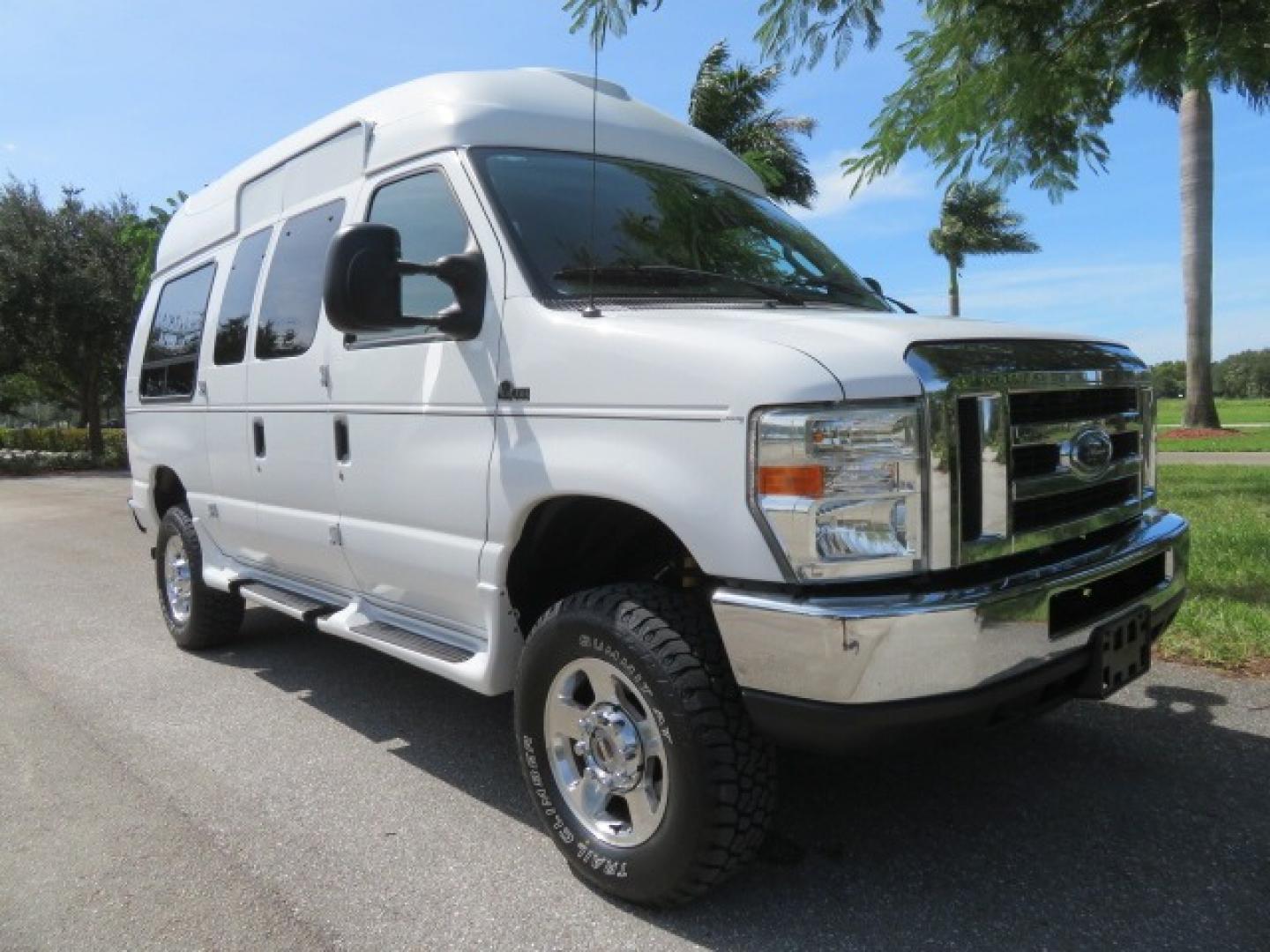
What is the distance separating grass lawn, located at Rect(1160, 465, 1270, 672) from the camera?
4473 mm

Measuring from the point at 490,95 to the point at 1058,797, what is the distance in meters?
3.15

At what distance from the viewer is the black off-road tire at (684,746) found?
2402 millimetres

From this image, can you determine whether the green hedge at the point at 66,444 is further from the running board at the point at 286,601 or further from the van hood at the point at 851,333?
the van hood at the point at 851,333

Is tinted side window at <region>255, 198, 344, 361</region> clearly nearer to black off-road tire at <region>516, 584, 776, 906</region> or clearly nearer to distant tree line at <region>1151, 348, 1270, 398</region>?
black off-road tire at <region>516, 584, 776, 906</region>

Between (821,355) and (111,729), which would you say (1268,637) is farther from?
(111,729)

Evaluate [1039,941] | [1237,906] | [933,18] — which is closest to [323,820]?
[1039,941]

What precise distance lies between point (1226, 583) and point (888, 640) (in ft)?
14.3

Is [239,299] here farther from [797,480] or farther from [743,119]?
[743,119]

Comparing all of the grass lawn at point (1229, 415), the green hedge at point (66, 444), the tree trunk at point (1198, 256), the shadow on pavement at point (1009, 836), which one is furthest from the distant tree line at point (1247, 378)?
the shadow on pavement at point (1009, 836)

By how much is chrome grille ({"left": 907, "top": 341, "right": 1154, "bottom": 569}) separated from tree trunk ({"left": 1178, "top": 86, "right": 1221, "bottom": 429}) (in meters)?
14.5

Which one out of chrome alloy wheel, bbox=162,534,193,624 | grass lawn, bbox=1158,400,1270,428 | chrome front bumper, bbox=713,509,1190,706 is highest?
chrome front bumper, bbox=713,509,1190,706

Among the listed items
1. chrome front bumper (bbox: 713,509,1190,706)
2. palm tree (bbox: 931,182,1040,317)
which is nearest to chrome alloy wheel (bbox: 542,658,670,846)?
chrome front bumper (bbox: 713,509,1190,706)

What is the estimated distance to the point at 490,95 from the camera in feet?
11.5

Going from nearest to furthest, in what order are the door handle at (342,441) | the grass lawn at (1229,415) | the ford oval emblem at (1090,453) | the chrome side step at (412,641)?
the ford oval emblem at (1090,453), the chrome side step at (412,641), the door handle at (342,441), the grass lawn at (1229,415)
